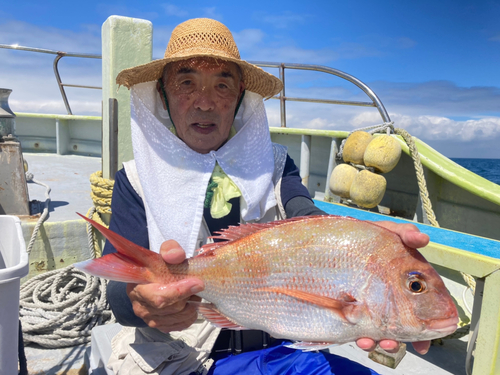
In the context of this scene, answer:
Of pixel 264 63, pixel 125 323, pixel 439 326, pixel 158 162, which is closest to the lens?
pixel 439 326

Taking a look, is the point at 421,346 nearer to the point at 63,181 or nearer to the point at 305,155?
the point at 305,155

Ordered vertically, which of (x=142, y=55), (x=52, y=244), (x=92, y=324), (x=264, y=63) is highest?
(x=264, y=63)

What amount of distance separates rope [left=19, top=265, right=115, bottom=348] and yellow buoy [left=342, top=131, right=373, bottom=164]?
294 centimetres

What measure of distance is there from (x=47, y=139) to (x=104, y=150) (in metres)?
6.79

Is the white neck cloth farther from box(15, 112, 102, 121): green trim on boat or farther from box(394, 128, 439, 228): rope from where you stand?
box(15, 112, 102, 121): green trim on boat

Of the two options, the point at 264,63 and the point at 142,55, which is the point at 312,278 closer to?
the point at 142,55

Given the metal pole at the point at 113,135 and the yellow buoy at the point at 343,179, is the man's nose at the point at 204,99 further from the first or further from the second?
the yellow buoy at the point at 343,179

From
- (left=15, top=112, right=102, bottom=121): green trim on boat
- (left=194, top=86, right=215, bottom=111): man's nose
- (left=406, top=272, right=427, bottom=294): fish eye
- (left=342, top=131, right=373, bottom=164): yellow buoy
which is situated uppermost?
(left=15, top=112, right=102, bottom=121): green trim on boat

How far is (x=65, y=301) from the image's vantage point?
2805mm

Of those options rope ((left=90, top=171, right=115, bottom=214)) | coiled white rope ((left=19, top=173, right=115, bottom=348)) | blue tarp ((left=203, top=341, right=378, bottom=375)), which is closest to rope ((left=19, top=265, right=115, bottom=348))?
coiled white rope ((left=19, top=173, right=115, bottom=348))

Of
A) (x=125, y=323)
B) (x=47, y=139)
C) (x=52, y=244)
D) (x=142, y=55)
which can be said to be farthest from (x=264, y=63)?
(x=47, y=139)

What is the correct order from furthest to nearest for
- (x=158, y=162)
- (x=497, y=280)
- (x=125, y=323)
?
(x=497, y=280), (x=158, y=162), (x=125, y=323)

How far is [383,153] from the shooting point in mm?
3842

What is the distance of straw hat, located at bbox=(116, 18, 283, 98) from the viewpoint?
1622 mm
